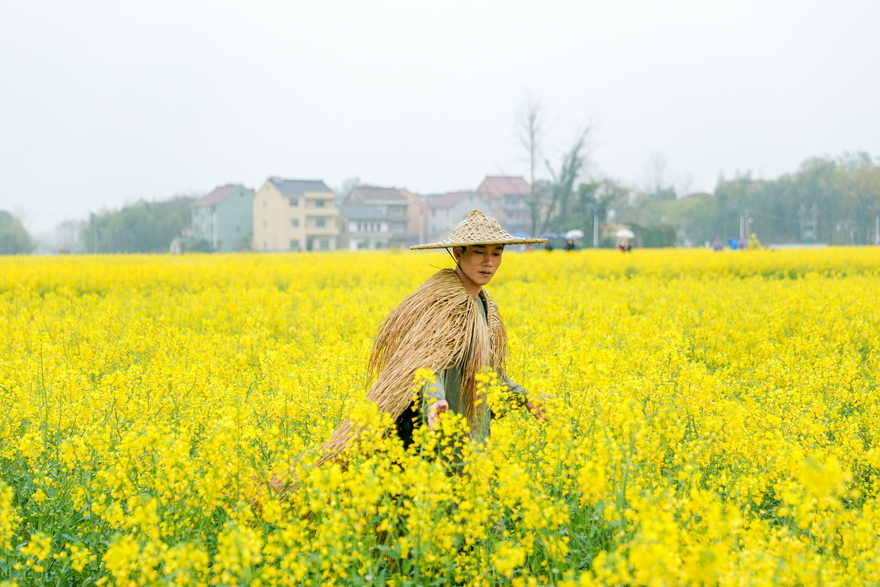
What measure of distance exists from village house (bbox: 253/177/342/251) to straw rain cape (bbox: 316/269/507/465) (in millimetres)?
56119

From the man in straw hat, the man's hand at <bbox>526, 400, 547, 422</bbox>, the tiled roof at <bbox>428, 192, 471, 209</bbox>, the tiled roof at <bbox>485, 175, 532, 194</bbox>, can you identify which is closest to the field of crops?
the man's hand at <bbox>526, 400, 547, 422</bbox>

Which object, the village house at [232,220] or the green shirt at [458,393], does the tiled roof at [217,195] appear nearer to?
the village house at [232,220]

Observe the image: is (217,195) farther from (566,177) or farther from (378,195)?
(566,177)

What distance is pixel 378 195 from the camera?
69.5 m

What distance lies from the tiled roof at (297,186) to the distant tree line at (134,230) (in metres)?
11.8

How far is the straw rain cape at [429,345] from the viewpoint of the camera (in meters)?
2.69

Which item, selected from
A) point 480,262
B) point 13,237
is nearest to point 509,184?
point 13,237

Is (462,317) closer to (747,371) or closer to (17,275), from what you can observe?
(747,371)

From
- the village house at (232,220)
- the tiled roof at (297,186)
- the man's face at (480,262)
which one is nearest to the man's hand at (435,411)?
the man's face at (480,262)

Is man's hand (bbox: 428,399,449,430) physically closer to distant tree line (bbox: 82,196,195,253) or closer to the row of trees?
the row of trees

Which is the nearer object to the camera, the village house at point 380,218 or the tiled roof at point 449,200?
the village house at point 380,218

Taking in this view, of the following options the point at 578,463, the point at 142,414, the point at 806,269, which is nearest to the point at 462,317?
the point at 578,463

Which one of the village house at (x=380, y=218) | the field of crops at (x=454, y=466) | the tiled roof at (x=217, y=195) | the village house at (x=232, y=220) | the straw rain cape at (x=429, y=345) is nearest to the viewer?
the field of crops at (x=454, y=466)

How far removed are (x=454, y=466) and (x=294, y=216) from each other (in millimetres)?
57955
